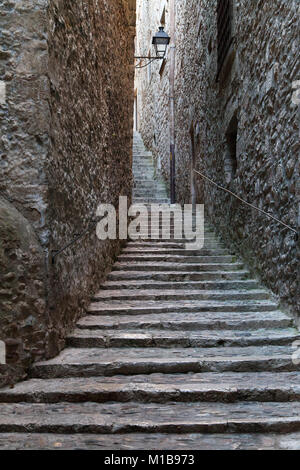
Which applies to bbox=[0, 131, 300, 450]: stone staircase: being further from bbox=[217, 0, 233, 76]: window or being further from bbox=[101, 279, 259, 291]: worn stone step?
bbox=[217, 0, 233, 76]: window

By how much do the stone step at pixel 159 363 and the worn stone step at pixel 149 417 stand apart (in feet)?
1.15

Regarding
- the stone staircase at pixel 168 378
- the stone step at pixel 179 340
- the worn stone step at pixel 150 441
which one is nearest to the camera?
the worn stone step at pixel 150 441

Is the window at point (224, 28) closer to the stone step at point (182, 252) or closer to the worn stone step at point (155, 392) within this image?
the stone step at point (182, 252)

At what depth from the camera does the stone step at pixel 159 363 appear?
9.42 ft

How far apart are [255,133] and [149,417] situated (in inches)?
127

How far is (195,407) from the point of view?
248cm

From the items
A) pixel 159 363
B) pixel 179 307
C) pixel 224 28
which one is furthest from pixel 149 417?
pixel 224 28

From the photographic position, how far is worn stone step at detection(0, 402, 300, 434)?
7.35ft

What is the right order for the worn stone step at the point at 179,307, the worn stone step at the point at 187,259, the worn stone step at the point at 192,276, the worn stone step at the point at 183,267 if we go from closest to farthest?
1. the worn stone step at the point at 179,307
2. the worn stone step at the point at 192,276
3. the worn stone step at the point at 183,267
4. the worn stone step at the point at 187,259

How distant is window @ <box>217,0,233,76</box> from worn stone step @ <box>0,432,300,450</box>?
15.9ft

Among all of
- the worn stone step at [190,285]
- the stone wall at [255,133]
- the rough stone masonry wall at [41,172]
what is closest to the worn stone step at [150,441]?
the rough stone masonry wall at [41,172]

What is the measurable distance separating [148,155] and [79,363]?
11.6 metres

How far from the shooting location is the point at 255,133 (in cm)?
461

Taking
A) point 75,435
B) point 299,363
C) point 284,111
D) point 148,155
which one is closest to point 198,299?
point 299,363
